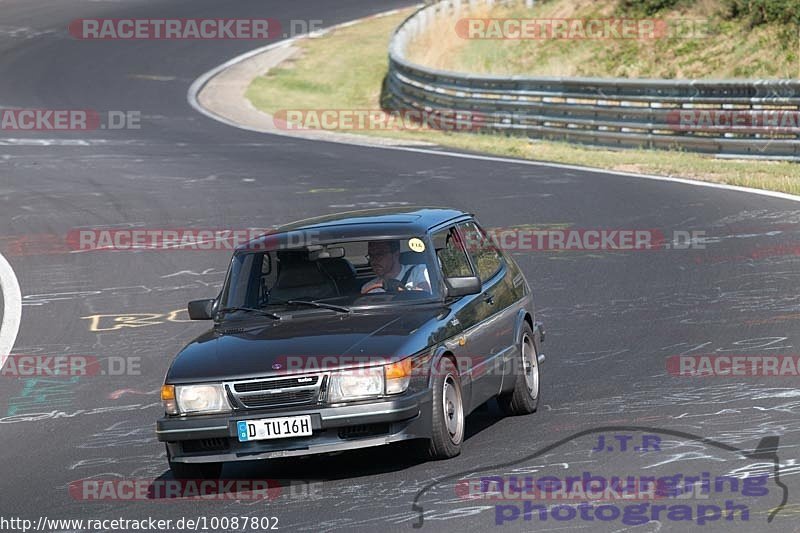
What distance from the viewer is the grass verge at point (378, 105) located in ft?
69.8

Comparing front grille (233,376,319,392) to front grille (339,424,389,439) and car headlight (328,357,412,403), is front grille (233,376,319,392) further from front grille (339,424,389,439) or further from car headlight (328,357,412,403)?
front grille (339,424,389,439)

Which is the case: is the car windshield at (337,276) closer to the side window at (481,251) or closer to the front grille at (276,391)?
the side window at (481,251)

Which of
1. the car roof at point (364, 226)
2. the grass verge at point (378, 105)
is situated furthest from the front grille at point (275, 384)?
the grass verge at point (378, 105)

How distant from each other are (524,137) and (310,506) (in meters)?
20.2

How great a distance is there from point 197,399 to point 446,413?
4.75 ft

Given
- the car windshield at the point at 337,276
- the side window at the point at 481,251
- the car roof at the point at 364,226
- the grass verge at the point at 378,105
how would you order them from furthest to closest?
the grass verge at the point at 378,105, the side window at the point at 481,251, the car roof at the point at 364,226, the car windshield at the point at 337,276

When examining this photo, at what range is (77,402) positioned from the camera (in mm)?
11102

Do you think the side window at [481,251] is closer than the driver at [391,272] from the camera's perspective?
No

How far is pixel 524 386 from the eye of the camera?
959 cm

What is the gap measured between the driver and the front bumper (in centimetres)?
116

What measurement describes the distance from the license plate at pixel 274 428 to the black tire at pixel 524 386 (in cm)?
198

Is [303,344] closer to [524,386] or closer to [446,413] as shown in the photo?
[446,413]

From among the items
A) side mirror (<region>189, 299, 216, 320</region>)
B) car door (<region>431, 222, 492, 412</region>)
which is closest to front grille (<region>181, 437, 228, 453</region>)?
side mirror (<region>189, 299, 216, 320</region>)

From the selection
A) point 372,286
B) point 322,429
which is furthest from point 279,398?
point 372,286
